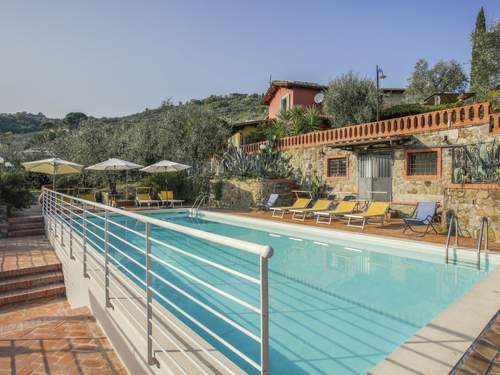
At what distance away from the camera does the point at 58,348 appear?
351cm

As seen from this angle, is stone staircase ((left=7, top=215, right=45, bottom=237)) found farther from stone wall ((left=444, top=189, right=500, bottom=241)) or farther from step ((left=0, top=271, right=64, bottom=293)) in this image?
stone wall ((left=444, top=189, right=500, bottom=241))

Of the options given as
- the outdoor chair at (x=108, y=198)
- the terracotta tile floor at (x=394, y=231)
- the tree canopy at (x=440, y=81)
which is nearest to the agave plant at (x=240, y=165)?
the terracotta tile floor at (x=394, y=231)

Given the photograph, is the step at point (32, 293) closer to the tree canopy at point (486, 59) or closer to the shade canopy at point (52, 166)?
the shade canopy at point (52, 166)

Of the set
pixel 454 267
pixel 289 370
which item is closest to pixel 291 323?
pixel 289 370

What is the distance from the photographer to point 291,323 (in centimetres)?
506

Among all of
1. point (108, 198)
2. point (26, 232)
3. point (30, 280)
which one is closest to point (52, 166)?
point (108, 198)

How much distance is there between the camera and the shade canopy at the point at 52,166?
13.3m

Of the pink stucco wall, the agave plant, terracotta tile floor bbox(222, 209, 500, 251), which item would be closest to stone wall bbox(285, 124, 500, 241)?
terracotta tile floor bbox(222, 209, 500, 251)

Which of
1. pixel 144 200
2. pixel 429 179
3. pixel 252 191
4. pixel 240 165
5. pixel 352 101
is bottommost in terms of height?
pixel 144 200

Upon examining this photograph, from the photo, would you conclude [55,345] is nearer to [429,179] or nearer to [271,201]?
[429,179]

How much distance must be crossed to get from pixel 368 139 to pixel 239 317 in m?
10.7

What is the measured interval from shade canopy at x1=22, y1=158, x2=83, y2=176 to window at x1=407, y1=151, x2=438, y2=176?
1321cm

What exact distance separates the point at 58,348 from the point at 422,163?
13.0 metres

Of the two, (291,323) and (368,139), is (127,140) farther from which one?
(291,323)
